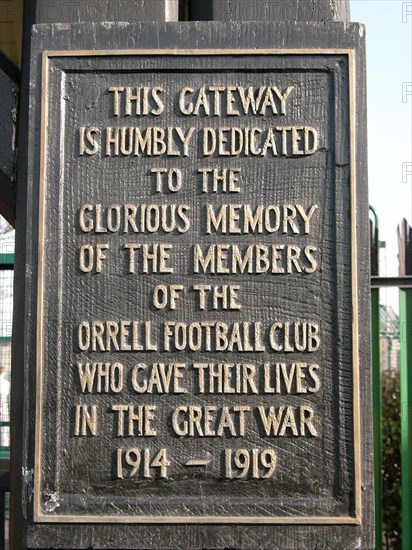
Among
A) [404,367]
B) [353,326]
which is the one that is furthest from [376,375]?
[353,326]

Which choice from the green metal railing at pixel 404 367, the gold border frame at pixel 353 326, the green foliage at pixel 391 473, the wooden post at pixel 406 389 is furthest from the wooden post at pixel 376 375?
the gold border frame at pixel 353 326

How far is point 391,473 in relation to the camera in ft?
25.7

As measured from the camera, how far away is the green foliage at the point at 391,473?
7336mm

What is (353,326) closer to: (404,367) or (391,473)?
(404,367)

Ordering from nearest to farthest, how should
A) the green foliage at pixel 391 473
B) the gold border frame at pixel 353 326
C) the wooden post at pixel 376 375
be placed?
the gold border frame at pixel 353 326, the wooden post at pixel 376 375, the green foliage at pixel 391 473

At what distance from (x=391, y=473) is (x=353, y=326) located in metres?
5.24

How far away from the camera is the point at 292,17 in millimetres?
3363

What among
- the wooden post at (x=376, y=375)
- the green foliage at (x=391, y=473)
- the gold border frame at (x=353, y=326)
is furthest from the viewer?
the green foliage at (x=391, y=473)

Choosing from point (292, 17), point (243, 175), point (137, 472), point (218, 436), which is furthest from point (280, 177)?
point (137, 472)

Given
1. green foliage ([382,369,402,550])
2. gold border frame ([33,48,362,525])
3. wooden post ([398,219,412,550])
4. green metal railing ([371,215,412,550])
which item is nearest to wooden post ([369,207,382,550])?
green metal railing ([371,215,412,550])

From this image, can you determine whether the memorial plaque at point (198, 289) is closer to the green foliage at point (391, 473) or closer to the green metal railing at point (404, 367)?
the green metal railing at point (404, 367)

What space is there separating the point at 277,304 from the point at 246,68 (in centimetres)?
93

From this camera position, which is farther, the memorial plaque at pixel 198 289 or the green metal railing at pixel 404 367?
the green metal railing at pixel 404 367

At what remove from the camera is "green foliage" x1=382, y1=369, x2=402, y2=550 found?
289 inches
